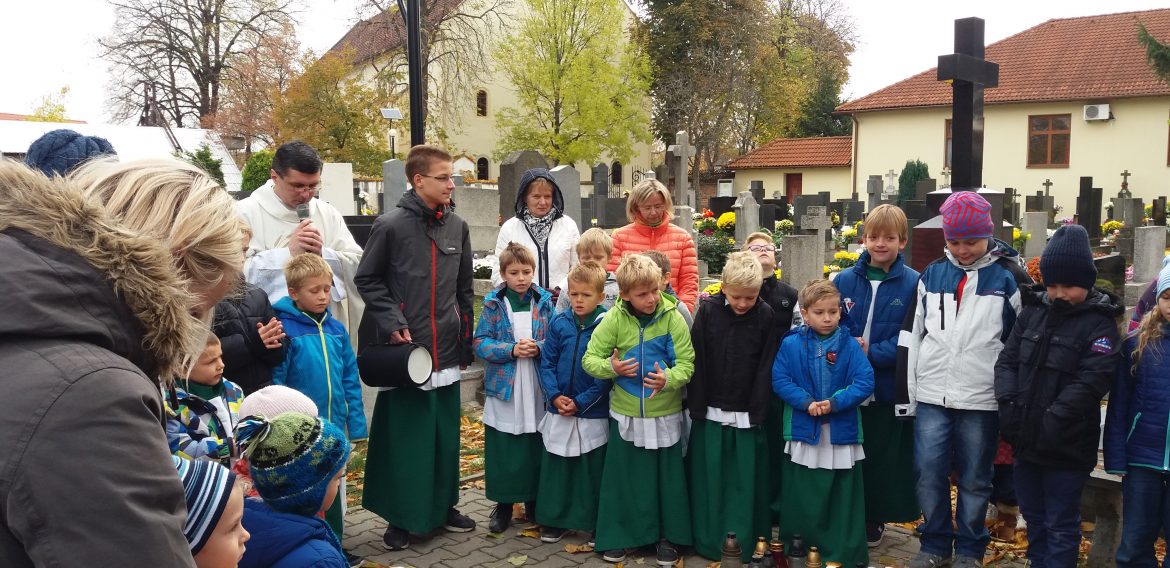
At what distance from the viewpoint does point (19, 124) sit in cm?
2980

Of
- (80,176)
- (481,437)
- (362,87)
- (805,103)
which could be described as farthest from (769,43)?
(80,176)

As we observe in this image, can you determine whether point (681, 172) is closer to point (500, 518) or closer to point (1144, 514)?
point (500, 518)

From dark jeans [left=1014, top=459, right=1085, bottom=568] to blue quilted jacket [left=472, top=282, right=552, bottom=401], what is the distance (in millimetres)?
2542

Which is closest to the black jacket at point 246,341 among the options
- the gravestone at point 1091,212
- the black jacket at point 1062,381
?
the black jacket at point 1062,381

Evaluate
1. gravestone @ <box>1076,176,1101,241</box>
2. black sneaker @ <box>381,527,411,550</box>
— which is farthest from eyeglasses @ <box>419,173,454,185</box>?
gravestone @ <box>1076,176,1101,241</box>

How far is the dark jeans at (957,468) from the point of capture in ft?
13.8

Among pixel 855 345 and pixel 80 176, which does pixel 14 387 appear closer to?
pixel 80 176

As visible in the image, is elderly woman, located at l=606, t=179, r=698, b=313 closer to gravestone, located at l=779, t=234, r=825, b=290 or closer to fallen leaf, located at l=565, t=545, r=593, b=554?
fallen leaf, located at l=565, t=545, r=593, b=554

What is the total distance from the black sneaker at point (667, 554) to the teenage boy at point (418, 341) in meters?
1.24

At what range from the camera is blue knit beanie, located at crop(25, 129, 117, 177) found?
8.62 ft

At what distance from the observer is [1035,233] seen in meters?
13.3

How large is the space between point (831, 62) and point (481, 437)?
143 feet

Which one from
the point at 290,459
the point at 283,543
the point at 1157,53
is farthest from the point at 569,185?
the point at 1157,53

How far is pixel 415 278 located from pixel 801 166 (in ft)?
122
